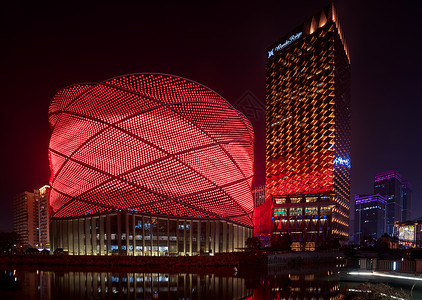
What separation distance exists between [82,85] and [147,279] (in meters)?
24.3

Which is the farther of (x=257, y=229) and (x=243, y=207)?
(x=257, y=229)

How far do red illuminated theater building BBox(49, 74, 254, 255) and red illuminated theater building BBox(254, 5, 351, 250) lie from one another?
124 ft

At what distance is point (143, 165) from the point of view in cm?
3769

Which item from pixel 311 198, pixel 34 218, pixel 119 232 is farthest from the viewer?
pixel 34 218

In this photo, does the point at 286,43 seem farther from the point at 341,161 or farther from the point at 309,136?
the point at 341,161

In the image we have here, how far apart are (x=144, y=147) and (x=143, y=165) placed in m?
2.07

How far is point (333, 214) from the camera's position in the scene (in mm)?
75938

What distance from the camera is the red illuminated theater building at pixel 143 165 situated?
36438 mm

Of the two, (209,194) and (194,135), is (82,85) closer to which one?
(194,135)

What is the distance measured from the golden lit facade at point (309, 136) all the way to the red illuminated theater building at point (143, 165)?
3759 centimetres

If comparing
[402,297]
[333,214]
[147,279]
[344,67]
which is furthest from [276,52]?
[402,297]

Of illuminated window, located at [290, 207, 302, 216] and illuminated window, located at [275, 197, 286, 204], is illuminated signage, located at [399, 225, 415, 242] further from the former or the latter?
illuminated window, located at [290, 207, 302, 216]

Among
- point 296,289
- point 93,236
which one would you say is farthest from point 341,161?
point 296,289

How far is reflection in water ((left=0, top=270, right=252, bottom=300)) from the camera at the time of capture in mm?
15992
